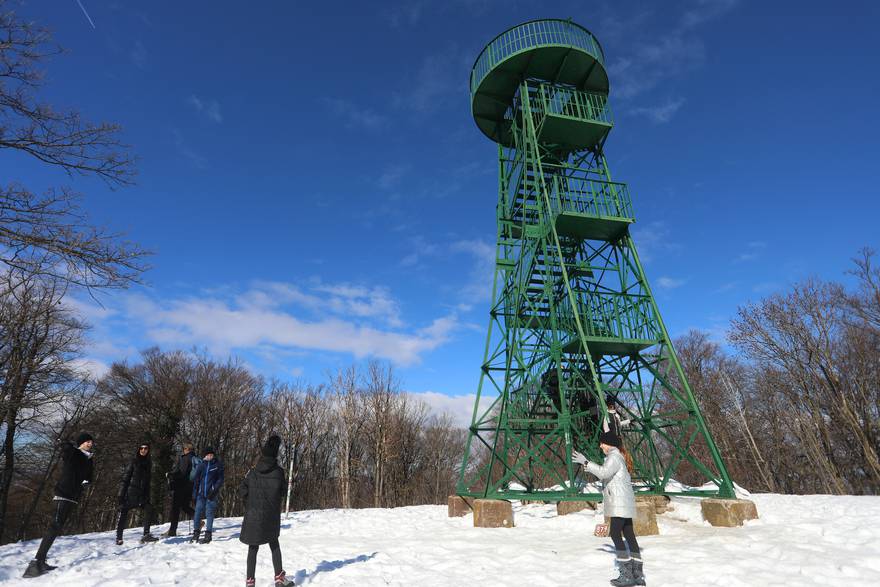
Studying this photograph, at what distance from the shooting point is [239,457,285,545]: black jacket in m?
4.69

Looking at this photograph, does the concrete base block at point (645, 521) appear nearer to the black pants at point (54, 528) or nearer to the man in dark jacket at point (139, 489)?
the black pants at point (54, 528)

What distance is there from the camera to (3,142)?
6102 mm

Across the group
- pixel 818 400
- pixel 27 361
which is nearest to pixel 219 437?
pixel 27 361

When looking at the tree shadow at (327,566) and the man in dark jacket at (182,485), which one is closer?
the tree shadow at (327,566)

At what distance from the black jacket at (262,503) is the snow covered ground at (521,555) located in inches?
30.9

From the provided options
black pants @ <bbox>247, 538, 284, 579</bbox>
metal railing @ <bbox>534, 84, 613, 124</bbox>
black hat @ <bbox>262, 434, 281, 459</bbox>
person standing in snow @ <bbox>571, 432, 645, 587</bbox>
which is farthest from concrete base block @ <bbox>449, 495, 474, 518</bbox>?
metal railing @ <bbox>534, 84, 613, 124</bbox>

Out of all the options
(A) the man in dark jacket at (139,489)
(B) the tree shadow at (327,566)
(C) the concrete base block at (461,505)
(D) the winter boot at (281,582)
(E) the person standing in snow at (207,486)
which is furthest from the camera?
(C) the concrete base block at (461,505)

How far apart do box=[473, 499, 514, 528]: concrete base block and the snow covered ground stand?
0.37m

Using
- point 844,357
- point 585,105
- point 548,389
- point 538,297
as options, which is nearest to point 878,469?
point 844,357

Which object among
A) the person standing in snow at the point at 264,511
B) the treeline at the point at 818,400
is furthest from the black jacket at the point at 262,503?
the treeline at the point at 818,400

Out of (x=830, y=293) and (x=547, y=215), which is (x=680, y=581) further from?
(x=830, y=293)

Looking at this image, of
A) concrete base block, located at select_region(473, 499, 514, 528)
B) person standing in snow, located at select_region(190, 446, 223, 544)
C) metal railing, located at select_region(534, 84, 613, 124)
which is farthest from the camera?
metal railing, located at select_region(534, 84, 613, 124)

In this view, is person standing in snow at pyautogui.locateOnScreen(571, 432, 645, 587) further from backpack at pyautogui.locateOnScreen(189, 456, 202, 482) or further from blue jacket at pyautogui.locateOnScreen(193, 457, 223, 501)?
backpack at pyautogui.locateOnScreen(189, 456, 202, 482)

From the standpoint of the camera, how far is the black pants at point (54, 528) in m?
5.18
